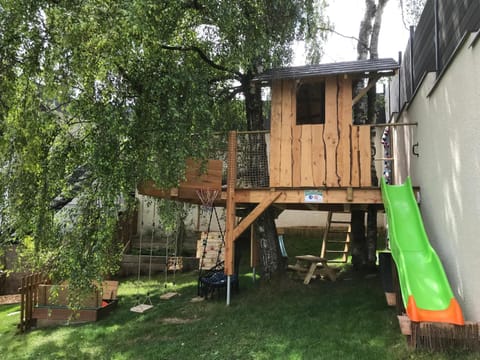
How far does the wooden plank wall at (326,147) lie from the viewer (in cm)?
690

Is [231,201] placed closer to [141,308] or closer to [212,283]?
[212,283]

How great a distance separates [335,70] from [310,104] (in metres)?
2.68

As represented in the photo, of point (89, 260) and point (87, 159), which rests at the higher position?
point (87, 159)

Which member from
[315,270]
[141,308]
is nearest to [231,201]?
[315,270]

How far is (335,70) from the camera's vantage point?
693 centimetres

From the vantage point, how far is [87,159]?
578 cm

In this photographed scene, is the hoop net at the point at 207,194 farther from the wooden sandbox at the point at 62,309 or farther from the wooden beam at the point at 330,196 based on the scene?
the wooden sandbox at the point at 62,309

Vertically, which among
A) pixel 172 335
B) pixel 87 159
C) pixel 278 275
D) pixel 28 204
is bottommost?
pixel 172 335

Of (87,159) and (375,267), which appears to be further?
(375,267)

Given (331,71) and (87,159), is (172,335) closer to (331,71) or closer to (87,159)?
(87,159)

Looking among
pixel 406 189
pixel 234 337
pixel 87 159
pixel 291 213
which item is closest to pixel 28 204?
pixel 87 159

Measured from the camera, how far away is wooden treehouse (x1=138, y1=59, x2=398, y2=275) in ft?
22.5

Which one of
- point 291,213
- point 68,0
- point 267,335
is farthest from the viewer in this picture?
point 291,213

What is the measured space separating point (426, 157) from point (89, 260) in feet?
18.4
